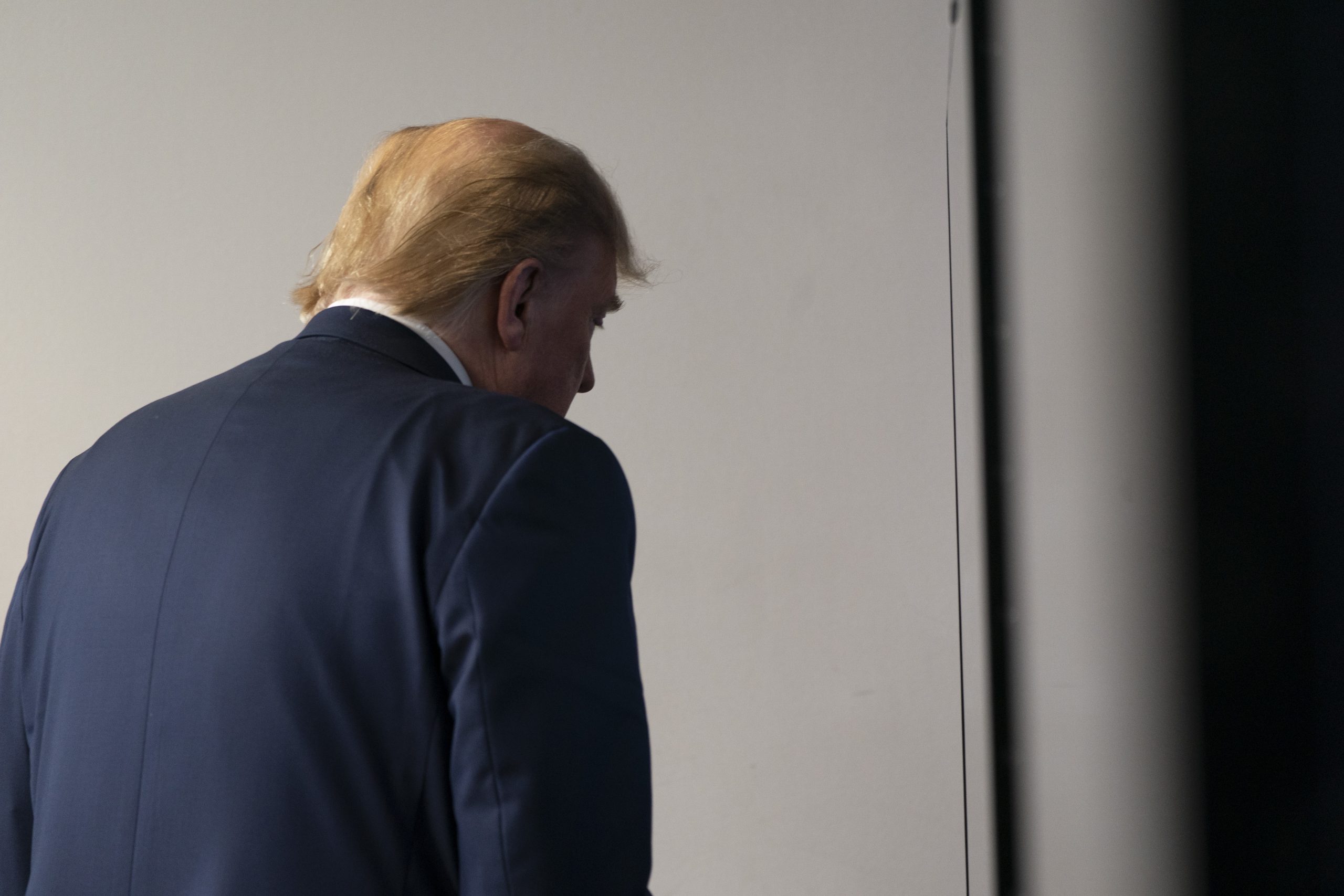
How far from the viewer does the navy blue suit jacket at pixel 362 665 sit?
0.51 m

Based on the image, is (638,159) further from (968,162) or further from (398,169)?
(968,162)

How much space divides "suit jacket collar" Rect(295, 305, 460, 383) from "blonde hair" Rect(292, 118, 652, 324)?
0.06 ft

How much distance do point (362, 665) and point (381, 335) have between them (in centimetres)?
20

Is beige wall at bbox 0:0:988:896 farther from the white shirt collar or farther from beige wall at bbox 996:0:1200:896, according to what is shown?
beige wall at bbox 996:0:1200:896

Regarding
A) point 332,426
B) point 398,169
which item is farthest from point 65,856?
point 398,169

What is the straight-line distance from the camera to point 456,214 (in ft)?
2.16

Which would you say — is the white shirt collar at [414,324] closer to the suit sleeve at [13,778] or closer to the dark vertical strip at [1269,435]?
the suit sleeve at [13,778]

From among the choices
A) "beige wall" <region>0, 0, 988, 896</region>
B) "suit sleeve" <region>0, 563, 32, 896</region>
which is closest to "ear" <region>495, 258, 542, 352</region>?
"suit sleeve" <region>0, 563, 32, 896</region>

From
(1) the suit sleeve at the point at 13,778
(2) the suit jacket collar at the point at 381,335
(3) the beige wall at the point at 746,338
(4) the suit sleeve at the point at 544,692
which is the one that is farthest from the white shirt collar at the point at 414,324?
(3) the beige wall at the point at 746,338

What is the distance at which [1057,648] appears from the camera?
0.13 meters

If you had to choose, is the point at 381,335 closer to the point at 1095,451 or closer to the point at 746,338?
the point at 1095,451

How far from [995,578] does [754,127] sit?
4.48 ft

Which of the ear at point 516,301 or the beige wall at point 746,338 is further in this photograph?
the beige wall at point 746,338

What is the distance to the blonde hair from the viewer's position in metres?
0.65
